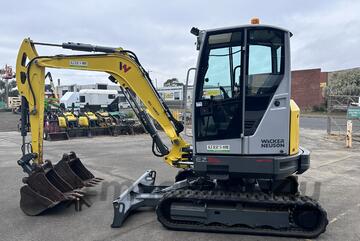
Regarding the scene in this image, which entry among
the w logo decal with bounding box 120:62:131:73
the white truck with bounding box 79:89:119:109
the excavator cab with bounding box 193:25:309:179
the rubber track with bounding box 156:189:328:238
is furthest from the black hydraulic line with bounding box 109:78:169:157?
the white truck with bounding box 79:89:119:109

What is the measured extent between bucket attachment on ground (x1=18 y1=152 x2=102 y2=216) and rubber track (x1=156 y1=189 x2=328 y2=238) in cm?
176

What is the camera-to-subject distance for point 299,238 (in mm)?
4906

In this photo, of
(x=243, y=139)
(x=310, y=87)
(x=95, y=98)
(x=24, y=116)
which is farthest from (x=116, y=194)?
(x=310, y=87)

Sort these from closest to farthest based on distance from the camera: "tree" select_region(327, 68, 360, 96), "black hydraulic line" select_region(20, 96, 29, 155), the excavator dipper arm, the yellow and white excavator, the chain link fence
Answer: the yellow and white excavator, the excavator dipper arm, "black hydraulic line" select_region(20, 96, 29, 155), the chain link fence, "tree" select_region(327, 68, 360, 96)

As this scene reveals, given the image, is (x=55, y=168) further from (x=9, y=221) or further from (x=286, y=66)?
(x=286, y=66)

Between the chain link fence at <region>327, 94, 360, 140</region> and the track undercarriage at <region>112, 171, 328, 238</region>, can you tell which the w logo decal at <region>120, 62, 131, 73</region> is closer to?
the track undercarriage at <region>112, 171, 328, 238</region>

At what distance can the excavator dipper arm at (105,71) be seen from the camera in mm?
6203

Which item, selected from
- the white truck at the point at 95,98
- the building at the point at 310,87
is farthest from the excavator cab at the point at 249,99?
the building at the point at 310,87

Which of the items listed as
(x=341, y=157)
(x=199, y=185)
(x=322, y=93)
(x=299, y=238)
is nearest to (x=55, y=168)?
(x=199, y=185)

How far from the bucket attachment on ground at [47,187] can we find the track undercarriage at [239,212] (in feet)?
3.81

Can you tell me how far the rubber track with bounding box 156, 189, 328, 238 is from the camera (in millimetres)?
4863

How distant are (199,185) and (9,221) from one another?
3.14m

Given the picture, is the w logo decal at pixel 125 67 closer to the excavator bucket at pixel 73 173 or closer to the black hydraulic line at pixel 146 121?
the black hydraulic line at pixel 146 121

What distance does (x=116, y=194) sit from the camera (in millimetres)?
7156
